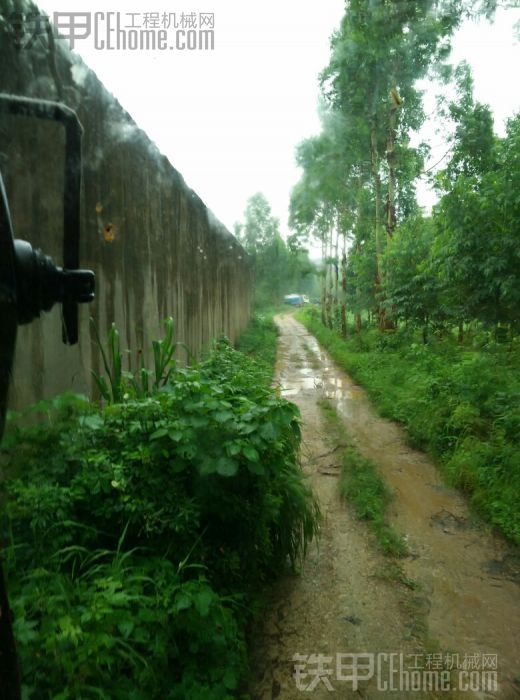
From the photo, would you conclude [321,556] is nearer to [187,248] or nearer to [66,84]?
[66,84]

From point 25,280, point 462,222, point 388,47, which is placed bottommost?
point 25,280

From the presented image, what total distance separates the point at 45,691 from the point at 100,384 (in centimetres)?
182

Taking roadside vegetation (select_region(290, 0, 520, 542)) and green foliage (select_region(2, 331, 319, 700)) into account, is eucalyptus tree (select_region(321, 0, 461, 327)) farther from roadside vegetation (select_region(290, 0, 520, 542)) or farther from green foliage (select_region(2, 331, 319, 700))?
green foliage (select_region(2, 331, 319, 700))

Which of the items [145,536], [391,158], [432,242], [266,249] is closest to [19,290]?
[145,536]

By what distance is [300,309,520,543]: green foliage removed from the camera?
4168 mm

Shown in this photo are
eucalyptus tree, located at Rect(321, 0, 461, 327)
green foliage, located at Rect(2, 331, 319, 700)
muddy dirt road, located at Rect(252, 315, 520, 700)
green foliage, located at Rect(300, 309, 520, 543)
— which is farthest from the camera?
eucalyptus tree, located at Rect(321, 0, 461, 327)

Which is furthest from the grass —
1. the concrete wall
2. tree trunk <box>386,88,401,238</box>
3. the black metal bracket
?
tree trunk <box>386,88,401,238</box>

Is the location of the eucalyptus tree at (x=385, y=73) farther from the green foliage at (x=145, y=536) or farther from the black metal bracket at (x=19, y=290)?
the black metal bracket at (x=19, y=290)

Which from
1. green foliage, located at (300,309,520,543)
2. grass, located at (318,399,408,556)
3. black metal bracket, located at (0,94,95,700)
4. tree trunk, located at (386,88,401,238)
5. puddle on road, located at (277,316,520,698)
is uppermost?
tree trunk, located at (386,88,401,238)

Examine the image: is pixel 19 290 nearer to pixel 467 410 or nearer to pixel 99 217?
pixel 99 217

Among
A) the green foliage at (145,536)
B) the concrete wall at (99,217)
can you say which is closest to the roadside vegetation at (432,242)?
the green foliage at (145,536)

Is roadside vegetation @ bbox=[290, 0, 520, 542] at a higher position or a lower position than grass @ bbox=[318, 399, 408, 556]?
higher

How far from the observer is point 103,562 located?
6.75ft

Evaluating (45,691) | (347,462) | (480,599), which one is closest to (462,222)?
(347,462)
